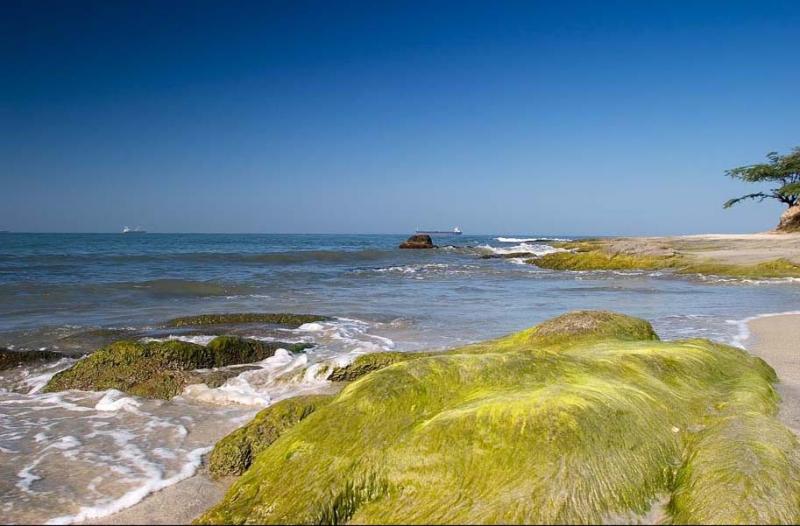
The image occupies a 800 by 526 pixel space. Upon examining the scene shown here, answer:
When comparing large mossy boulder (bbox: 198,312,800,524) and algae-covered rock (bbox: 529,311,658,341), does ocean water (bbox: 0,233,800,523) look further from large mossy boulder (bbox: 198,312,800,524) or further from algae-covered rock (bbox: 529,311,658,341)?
algae-covered rock (bbox: 529,311,658,341)

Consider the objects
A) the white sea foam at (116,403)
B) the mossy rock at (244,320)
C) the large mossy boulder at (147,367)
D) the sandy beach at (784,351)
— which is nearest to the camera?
the sandy beach at (784,351)

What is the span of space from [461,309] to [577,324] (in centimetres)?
731

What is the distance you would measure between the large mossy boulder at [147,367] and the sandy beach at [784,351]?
22.1 feet

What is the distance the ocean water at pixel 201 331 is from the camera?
4.62m

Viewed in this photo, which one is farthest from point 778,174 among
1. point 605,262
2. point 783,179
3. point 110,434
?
point 110,434

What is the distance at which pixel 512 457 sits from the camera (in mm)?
3312

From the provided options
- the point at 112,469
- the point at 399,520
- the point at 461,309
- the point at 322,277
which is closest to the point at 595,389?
the point at 399,520

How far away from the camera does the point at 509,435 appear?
347cm

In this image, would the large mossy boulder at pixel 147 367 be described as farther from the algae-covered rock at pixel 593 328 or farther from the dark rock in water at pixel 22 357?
the algae-covered rock at pixel 593 328

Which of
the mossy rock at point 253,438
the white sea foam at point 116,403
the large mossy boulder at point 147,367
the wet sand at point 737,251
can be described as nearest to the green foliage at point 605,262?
the wet sand at point 737,251

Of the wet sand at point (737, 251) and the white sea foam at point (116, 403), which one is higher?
the wet sand at point (737, 251)

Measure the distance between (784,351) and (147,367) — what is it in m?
9.51

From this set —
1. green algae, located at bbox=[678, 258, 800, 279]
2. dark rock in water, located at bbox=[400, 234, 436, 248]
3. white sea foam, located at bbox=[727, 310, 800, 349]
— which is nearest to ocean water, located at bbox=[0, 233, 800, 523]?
white sea foam, located at bbox=[727, 310, 800, 349]

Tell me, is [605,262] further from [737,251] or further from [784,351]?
[784,351]
